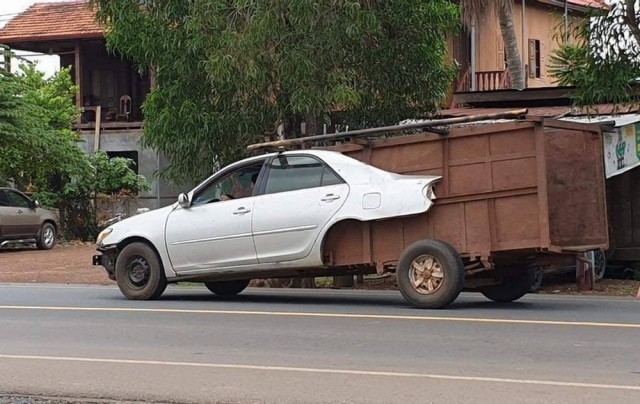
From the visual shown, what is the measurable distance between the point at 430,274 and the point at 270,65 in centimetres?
455

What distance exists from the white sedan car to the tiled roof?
19.9 meters

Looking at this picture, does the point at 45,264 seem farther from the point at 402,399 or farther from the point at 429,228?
the point at 402,399

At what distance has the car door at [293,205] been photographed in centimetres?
1178

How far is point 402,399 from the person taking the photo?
690 centimetres

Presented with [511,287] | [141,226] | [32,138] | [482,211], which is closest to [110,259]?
[141,226]

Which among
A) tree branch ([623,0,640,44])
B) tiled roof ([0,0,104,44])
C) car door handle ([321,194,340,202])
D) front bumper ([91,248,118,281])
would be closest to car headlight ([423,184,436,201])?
car door handle ([321,194,340,202])

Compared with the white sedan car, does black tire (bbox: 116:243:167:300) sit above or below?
below

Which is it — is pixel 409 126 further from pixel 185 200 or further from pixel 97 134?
pixel 97 134

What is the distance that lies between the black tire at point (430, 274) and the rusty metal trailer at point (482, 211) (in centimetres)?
1

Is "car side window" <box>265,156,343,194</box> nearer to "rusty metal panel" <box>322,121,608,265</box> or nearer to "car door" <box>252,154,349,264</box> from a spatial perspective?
"car door" <box>252,154,349,264</box>

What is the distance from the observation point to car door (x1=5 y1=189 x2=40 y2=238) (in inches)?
944

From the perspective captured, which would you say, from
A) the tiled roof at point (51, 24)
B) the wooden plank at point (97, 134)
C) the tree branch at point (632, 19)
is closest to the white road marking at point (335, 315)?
the tree branch at point (632, 19)

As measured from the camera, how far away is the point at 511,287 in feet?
40.8

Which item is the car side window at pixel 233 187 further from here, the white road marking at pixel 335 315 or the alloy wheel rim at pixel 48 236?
the alloy wheel rim at pixel 48 236
